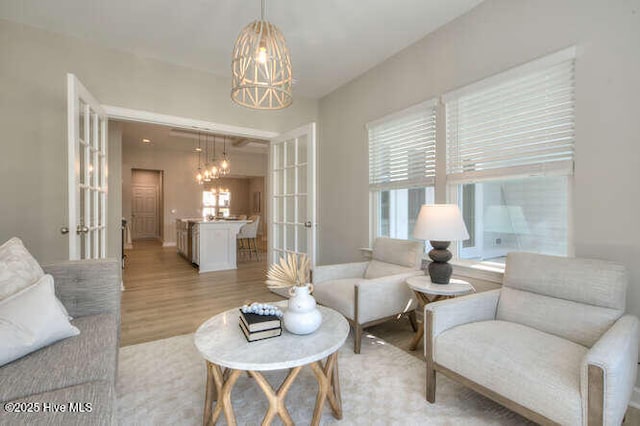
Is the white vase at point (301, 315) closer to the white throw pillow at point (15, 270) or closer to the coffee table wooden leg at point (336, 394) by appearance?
the coffee table wooden leg at point (336, 394)

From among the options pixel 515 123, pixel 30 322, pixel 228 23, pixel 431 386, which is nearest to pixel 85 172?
pixel 30 322

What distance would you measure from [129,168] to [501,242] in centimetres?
931

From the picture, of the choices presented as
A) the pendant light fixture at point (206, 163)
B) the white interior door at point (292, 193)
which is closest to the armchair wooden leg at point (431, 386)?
the white interior door at point (292, 193)

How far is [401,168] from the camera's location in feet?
10.8

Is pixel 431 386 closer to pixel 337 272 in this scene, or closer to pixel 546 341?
pixel 546 341

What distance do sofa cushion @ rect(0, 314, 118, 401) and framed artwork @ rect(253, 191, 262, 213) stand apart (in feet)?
35.3

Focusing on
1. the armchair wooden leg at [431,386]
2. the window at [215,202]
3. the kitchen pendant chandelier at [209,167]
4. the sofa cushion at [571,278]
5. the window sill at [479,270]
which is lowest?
the armchair wooden leg at [431,386]

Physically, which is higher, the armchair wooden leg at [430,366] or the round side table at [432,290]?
the round side table at [432,290]

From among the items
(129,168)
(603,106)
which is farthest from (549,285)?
(129,168)

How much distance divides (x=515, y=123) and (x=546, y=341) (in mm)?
1575

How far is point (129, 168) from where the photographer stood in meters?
8.67

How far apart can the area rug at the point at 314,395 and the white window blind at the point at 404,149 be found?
1.71 metres

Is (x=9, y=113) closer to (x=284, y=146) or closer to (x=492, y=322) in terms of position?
(x=284, y=146)

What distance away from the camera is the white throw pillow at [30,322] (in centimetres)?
124
